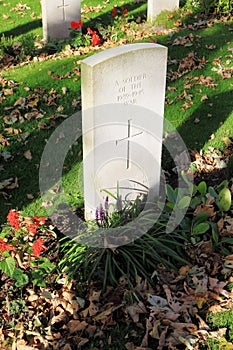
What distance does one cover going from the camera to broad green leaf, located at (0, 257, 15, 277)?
3.54 m

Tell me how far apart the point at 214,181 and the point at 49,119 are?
217 centimetres

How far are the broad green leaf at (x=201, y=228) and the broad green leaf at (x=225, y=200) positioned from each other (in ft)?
1.05

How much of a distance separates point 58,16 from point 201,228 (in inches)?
217

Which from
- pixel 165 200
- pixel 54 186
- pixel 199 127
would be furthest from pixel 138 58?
pixel 199 127

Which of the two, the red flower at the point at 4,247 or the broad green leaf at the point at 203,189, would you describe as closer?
the red flower at the point at 4,247

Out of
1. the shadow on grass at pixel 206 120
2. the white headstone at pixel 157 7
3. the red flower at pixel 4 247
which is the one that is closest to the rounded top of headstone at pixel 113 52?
the red flower at pixel 4 247

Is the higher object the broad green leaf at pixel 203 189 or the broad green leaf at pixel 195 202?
the broad green leaf at pixel 203 189

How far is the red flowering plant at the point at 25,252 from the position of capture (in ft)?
11.7

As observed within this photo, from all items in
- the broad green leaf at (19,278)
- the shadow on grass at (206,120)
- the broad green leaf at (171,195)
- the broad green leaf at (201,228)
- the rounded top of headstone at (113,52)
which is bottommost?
the broad green leaf at (19,278)

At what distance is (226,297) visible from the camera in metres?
3.60

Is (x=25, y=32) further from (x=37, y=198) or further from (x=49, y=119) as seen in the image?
(x=37, y=198)

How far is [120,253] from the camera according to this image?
3770 mm

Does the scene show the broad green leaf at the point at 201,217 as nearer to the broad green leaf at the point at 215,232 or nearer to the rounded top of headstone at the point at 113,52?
the broad green leaf at the point at 215,232

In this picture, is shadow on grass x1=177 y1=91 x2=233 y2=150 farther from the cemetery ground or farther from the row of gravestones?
the row of gravestones
